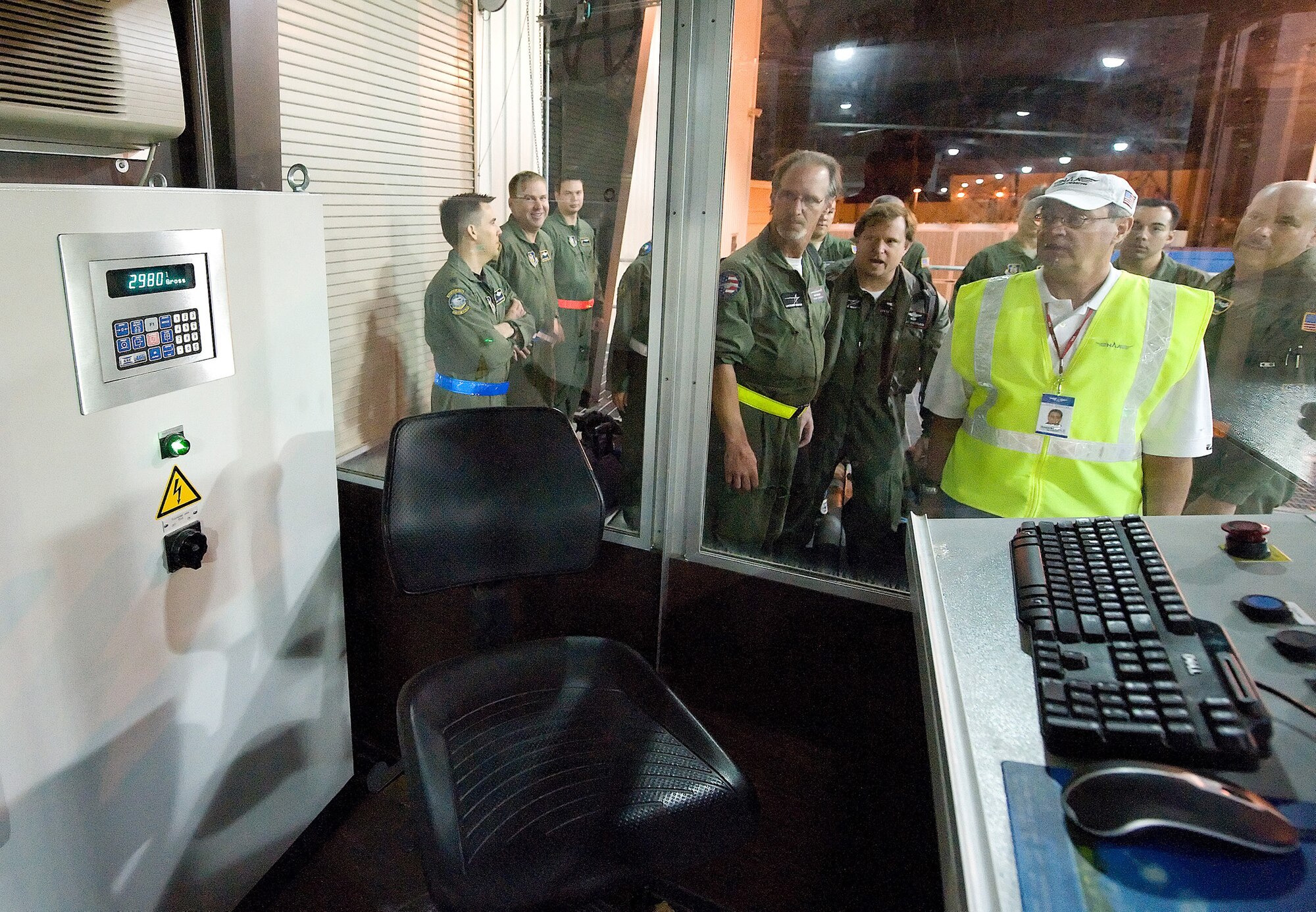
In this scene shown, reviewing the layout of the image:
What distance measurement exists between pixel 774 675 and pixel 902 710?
0.99ft

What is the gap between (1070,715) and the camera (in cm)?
70

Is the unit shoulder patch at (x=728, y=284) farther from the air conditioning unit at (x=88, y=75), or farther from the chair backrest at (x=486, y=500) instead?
the air conditioning unit at (x=88, y=75)

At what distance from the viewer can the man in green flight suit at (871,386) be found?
1860 mm

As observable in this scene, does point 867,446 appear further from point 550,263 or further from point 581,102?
point 581,102

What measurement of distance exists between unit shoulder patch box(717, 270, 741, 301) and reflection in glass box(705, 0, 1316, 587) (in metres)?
0.32

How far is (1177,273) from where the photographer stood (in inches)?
60.7

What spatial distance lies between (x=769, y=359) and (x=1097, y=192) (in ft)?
2.53

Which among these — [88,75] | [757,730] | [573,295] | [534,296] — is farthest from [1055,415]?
[88,75]

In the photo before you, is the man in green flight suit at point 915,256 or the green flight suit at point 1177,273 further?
the man in green flight suit at point 915,256

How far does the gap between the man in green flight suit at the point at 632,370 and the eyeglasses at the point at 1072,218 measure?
32.2 inches

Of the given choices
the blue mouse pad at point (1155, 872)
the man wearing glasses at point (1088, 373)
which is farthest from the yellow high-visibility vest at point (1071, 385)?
the blue mouse pad at point (1155, 872)

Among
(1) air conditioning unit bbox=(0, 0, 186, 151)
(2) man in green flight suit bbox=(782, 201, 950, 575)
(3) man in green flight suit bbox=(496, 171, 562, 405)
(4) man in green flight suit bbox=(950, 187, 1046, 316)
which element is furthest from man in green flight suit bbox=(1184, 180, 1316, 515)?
(1) air conditioning unit bbox=(0, 0, 186, 151)

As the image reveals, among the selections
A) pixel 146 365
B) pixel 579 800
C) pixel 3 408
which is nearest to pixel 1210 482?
pixel 579 800

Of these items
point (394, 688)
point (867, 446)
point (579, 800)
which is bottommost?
point (394, 688)
